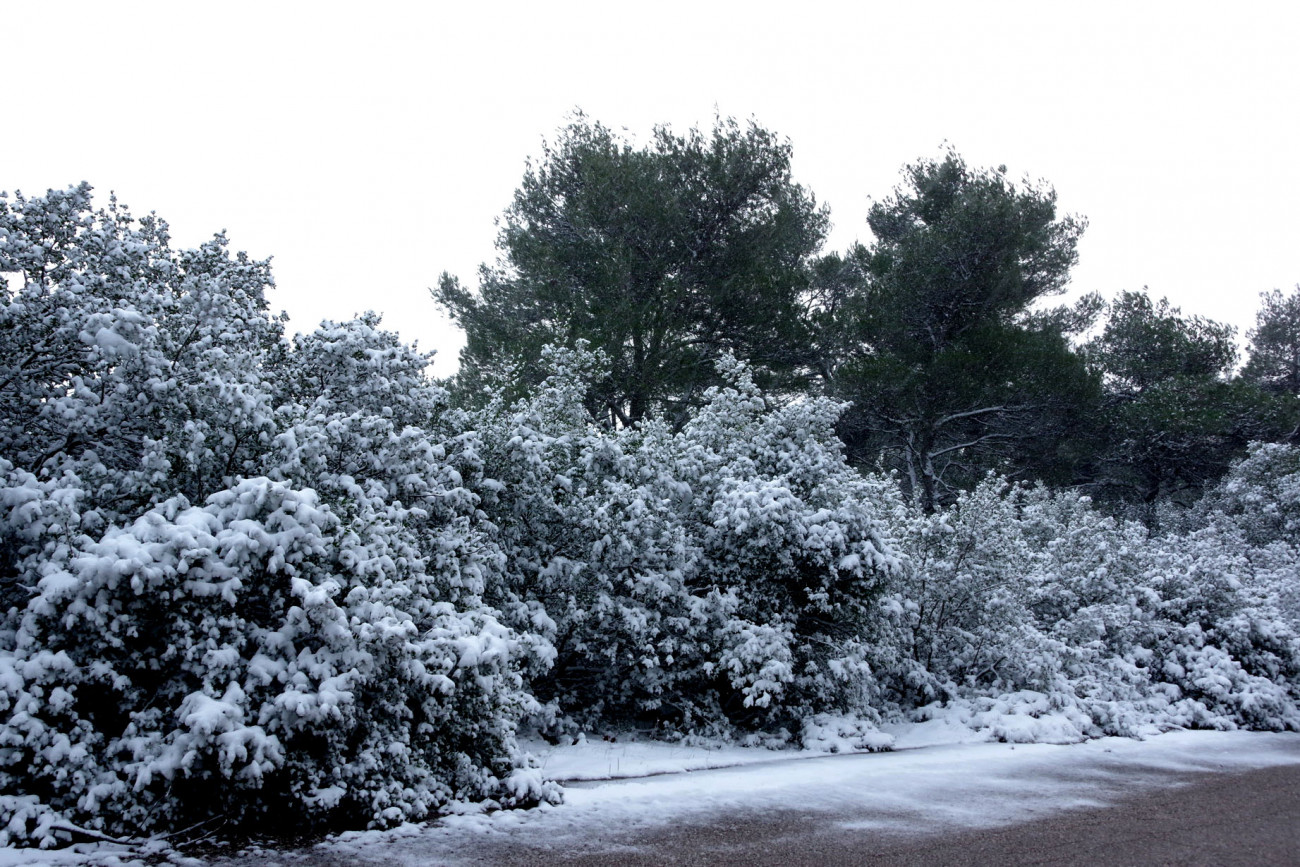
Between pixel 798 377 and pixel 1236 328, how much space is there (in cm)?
1432

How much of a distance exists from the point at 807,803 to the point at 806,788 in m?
0.58

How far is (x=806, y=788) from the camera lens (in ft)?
22.4

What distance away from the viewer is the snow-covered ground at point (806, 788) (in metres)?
4.95

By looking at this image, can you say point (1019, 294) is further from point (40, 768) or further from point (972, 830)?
point (40, 768)

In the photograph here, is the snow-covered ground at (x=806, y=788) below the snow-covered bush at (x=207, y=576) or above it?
below

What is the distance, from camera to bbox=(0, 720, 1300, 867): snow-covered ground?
495 centimetres

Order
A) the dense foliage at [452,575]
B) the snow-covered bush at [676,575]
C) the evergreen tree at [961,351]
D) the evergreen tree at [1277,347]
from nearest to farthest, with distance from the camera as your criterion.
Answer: the dense foliage at [452,575], the snow-covered bush at [676,575], the evergreen tree at [961,351], the evergreen tree at [1277,347]

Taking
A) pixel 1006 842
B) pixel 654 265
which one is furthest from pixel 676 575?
pixel 654 265

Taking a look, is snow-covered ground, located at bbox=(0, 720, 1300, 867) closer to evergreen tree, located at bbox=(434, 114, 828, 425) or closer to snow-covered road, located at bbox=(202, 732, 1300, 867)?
snow-covered road, located at bbox=(202, 732, 1300, 867)

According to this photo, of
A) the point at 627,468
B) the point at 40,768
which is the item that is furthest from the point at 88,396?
the point at 627,468

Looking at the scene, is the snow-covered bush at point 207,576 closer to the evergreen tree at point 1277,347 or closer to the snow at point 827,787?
the snow at point 827,787

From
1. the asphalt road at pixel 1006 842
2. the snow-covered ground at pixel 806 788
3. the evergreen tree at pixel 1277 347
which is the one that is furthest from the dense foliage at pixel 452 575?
the evergreen tree at pixel 1277 347

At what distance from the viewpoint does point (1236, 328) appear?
2416cm

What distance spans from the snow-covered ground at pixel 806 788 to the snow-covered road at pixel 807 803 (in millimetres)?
16
